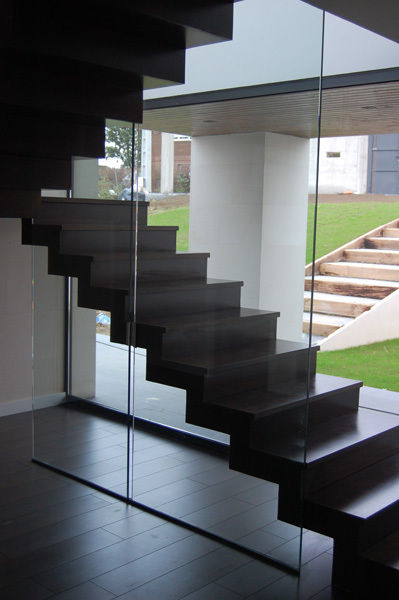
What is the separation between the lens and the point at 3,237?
4.78 meters

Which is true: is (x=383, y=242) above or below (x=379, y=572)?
above

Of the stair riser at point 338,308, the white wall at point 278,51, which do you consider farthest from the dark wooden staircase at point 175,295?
the stair riser at point 338,308

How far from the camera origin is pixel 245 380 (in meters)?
3.02

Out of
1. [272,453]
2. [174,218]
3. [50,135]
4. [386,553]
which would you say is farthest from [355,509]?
[50,135]

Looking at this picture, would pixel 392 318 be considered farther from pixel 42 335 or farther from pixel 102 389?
pixel 42 335

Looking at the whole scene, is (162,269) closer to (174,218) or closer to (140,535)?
(174,218)

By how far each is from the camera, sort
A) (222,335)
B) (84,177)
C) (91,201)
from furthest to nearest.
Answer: (84,177) → (91,201) → (222,335)

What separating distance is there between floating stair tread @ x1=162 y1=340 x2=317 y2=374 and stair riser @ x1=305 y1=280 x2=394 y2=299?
1738mm

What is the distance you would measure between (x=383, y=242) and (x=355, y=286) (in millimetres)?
406

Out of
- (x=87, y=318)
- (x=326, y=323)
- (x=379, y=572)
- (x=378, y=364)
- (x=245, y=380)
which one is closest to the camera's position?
(x=379, y=572)

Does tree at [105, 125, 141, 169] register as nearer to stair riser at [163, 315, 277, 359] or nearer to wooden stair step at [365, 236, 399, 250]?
stair riser at [163, 315, 277, 359]

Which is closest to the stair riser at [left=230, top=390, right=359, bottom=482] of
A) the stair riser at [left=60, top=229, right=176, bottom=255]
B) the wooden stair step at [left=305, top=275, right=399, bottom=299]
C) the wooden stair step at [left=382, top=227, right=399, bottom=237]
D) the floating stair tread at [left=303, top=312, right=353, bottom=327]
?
the stair riser at [left=60, top=229, right=176, bottom=255]

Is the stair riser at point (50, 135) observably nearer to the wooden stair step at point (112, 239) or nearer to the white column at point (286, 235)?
the wooden stair step at point (112, 239)

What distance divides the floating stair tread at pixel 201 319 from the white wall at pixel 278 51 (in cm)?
106
